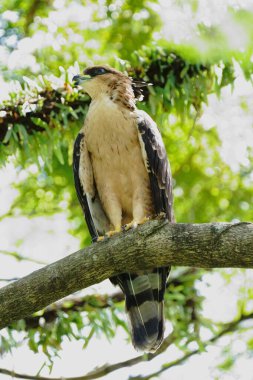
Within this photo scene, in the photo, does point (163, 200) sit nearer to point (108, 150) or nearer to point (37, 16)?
point (108, 150)

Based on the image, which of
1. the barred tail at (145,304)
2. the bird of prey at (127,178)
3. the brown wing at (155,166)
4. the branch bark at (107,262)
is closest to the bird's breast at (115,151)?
the bird of prey at (127,178)

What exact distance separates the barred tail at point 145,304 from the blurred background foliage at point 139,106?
78 cm

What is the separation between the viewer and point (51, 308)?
6.71 metres

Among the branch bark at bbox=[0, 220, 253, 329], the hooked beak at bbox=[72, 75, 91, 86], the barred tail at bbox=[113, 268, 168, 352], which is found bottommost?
the barred tail at bbox=[113, 268, 168, 352]

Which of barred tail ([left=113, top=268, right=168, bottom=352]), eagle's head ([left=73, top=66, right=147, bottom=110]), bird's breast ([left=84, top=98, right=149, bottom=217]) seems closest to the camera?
barred tail ([left=113, top=268, right=168, bottom=352])

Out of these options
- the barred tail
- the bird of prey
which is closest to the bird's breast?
the bird of prey

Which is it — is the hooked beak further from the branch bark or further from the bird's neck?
the branch bark

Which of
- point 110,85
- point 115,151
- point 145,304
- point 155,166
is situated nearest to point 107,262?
point 145,304

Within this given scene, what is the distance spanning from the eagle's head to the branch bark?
6.69 ft

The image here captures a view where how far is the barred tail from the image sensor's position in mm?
5871

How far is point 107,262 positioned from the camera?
4.79 metres

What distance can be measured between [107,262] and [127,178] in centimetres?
167

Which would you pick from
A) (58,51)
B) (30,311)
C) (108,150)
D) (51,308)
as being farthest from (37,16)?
(30,311)

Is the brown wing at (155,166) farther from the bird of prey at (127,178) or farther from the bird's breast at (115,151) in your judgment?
the bird's breast at (115,151)
